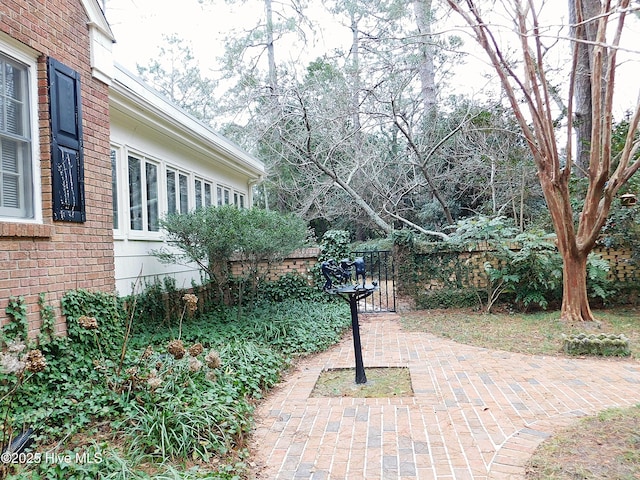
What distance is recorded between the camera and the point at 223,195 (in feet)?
35.3

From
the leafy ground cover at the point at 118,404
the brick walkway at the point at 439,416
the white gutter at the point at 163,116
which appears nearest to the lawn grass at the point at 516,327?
the brick walkway at the point at 439,416

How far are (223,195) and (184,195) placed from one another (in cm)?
232

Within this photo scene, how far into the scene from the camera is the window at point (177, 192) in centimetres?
781

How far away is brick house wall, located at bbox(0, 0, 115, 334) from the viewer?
3.67 metres

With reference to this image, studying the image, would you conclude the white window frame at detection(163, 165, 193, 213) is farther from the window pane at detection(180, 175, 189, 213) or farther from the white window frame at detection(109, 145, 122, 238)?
the white window frame at detection(109, 145, 122, 238)

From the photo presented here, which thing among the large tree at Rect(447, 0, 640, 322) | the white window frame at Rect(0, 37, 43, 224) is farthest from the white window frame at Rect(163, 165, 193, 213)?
the large tree at Rect(447, 0, 640, 322)

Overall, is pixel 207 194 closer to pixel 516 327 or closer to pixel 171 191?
pixel 171 191

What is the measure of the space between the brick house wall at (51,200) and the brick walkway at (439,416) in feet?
7.16

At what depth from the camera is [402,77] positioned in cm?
1145

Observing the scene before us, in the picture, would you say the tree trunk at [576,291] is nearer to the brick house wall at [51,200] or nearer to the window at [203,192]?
the window at [203,192]

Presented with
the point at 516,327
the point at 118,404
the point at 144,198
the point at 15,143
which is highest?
the point at 15,143

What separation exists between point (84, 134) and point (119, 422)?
289 centimetres

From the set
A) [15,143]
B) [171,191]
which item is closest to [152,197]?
[171,191]

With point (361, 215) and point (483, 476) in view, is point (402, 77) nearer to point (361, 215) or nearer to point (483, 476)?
point (361, 215)
